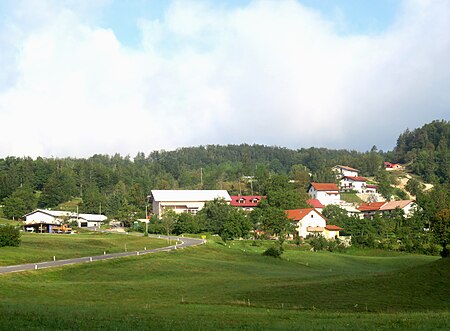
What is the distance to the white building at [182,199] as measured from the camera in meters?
161

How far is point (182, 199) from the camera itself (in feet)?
536

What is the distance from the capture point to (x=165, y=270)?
59.9 m

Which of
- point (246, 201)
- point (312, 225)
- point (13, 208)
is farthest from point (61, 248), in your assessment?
point (246, 201)

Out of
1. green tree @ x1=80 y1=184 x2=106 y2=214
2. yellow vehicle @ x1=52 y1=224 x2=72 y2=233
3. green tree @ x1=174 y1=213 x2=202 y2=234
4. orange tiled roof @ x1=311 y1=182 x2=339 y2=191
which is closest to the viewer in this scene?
green tree @ x1=174 y1=213 x2=202 y2=234

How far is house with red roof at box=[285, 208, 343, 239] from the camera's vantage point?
422 ft

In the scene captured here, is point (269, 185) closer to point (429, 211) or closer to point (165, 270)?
point (429, 211)

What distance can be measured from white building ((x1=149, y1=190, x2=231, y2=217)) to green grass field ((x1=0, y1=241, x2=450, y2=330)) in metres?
91.8

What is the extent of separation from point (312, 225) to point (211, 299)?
93.6 m

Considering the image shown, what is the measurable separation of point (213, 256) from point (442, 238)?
43115mm

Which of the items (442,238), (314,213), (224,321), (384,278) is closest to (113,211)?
(314,213)

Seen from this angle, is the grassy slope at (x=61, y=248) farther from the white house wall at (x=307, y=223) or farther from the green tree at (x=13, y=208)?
the green tree at (x=13, y=208)

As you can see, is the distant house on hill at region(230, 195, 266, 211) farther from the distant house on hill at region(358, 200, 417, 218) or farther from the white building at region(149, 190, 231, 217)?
the distant house on hill at region(358, 200, 417, 218)

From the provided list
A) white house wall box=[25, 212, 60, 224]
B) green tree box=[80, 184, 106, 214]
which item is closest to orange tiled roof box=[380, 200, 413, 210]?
green tree box=[80, 184, 106, 214]

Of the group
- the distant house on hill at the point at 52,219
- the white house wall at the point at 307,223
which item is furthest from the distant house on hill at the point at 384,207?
the distant house on hill at the point at 52,219
